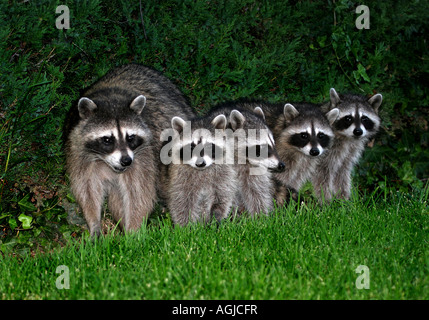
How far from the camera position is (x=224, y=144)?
17.3 ft

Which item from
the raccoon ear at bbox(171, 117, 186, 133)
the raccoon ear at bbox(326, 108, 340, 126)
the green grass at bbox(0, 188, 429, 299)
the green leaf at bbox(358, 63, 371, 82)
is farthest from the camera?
the green leaf at bbox(358, 63, 371, 82)

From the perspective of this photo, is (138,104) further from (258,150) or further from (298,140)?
(298,140)

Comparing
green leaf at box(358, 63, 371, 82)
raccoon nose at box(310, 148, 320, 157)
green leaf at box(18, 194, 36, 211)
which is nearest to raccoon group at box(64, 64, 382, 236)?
raccoon nose at box(310, 148, 320, 157)

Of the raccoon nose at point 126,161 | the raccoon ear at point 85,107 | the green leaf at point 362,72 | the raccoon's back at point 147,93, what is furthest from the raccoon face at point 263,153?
the green leaf at point 362,72

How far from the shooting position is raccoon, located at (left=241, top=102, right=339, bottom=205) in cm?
577

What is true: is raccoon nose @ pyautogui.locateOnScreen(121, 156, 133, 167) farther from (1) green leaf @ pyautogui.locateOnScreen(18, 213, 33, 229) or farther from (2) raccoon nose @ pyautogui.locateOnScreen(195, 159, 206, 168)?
(1) green leaf @ pyautogui.locateOnScreen(18, 213, 33, 229)

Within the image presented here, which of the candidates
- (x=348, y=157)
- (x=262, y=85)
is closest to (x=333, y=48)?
(x=262, y=85)

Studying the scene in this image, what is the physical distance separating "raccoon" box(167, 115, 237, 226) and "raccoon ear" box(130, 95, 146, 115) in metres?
0.33

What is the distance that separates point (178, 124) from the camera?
5219 millimetres

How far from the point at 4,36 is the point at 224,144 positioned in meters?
2.22

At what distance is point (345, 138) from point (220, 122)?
1801mm

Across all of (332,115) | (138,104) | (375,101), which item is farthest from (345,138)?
(138,104)

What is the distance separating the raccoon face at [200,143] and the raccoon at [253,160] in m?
0.19
